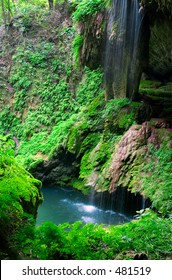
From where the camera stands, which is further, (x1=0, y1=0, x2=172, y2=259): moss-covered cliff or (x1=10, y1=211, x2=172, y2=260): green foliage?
(x1=0, y1=0, x2=172, y2=259): moss-covered cliff

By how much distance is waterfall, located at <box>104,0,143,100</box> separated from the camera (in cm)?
1039

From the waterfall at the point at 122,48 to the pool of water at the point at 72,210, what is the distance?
427 cm

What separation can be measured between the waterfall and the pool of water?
4.27 metres

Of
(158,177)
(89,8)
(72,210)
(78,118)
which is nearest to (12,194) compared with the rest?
(158,177)

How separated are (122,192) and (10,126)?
9.87m

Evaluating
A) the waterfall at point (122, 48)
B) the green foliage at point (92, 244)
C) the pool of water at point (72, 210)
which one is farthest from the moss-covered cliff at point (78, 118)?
the pool of water at point (72, 210)

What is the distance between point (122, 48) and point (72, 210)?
5985 millimetres

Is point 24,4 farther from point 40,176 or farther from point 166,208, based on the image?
point 166,208

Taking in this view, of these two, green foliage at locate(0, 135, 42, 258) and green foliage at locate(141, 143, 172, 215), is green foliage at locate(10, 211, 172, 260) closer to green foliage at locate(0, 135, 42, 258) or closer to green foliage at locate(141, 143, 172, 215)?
green foliage at locate(0, 135, 42, 258)

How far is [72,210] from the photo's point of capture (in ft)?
34.3

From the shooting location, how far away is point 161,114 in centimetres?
1091

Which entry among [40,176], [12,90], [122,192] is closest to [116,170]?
[122,192]

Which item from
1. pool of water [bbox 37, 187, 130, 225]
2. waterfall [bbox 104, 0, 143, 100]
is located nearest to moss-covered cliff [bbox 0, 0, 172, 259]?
waterfall [bbox 104, 0, 143, 100]

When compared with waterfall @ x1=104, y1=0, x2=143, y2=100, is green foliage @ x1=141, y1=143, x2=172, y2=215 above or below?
below
